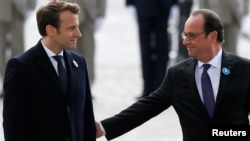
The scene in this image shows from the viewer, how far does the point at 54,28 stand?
6.70m

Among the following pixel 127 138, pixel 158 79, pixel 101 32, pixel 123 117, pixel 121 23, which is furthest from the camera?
pixel 121 23

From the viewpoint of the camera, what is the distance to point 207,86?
704 centimetres

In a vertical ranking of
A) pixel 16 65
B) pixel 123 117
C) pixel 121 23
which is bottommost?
pixel 121 23

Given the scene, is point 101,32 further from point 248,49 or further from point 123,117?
point 123,117

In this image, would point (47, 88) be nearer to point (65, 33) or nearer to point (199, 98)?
point (65, 33)

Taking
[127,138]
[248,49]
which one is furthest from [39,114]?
[248,49]

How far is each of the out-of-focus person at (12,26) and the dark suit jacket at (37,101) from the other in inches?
253

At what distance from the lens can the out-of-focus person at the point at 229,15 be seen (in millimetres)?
13281

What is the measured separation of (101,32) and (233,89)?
49.5 ft

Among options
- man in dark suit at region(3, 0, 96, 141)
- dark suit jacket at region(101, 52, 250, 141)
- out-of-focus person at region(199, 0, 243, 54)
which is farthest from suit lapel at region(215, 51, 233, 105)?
out-of-focus person at region(199, 0, 243, 54)

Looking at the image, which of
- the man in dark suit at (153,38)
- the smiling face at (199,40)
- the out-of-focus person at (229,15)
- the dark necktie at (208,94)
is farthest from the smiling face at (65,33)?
the out-of-focus person at (229,15)

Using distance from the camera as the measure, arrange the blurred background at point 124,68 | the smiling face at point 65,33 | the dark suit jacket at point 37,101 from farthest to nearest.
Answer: the blurred background at point 124,68
the smiling face at point 65,33
the dark suit jacket at point 37,101

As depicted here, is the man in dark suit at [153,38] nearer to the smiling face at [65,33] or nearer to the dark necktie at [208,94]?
the dark necktie at [208,94]

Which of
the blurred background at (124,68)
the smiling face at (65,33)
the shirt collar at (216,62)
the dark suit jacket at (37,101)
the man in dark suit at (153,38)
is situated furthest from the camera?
the man in dark suit at (153,38)
